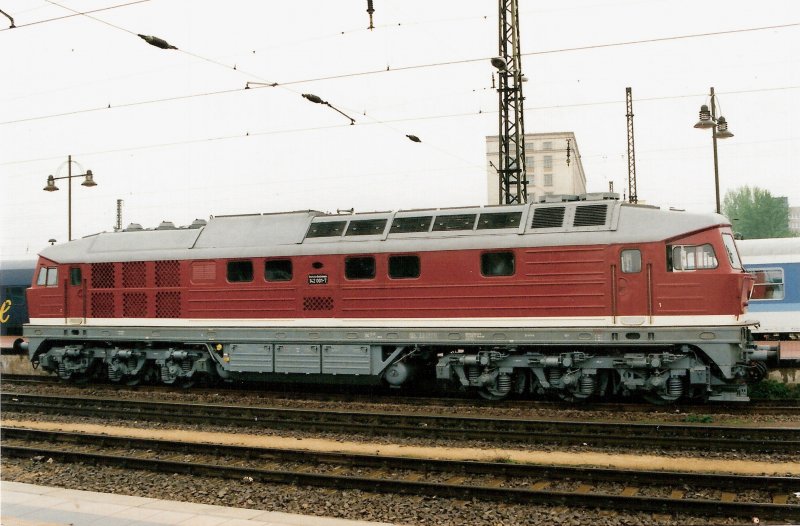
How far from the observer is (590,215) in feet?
54.0

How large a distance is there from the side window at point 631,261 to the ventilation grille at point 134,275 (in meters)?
13.2

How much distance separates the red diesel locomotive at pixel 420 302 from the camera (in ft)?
51.3

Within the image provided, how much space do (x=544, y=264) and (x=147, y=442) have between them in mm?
9256

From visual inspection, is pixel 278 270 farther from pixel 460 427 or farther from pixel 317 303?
pixel 460 427

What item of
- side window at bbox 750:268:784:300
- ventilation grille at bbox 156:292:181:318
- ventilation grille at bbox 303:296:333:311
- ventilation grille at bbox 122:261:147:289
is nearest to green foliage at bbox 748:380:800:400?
side window at bbox 750:268:784:300

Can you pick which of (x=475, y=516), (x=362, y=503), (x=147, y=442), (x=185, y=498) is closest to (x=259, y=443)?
(x=147, y=442)

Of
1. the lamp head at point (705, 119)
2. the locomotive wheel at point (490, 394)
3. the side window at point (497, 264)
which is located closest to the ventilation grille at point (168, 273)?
the side window at point (497, 264)

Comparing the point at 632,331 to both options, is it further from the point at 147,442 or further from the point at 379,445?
the point at 147,442

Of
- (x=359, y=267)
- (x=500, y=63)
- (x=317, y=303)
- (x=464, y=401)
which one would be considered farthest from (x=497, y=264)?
(x=500, y=63)

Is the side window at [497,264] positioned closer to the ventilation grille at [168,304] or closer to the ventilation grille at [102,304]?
the ventilation grille at [168,304]

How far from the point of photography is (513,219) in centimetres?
1708

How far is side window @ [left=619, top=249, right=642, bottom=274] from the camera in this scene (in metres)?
15.8

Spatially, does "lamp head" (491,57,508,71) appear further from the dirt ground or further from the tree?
the tree

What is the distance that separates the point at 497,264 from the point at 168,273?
31.5 feet
